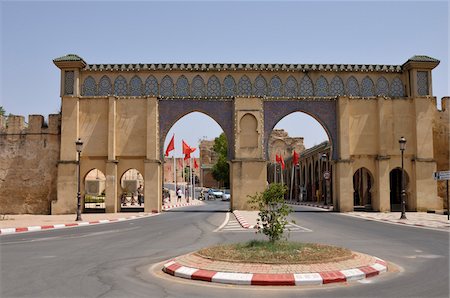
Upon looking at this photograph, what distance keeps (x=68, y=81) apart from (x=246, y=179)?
494 inches

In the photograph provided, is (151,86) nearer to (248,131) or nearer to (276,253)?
(248,131)

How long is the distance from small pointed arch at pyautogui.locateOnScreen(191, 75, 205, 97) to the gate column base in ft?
16.2

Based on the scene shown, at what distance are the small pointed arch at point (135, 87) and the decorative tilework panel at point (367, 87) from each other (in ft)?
46.6

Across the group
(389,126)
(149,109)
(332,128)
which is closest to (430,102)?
(389,126)

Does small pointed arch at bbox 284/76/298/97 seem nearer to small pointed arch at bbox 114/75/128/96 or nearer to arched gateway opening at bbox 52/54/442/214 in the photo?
arched gateway opening at bbox 52/54/442/214

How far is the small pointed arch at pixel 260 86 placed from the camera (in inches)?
1220

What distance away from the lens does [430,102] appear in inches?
1198

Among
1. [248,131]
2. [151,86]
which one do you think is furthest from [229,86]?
[151,86]

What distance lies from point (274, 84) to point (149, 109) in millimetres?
8087

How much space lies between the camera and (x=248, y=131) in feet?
101

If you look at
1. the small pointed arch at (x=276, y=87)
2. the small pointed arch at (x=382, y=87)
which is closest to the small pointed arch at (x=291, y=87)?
the small pointed arch at (x=276, y=87)

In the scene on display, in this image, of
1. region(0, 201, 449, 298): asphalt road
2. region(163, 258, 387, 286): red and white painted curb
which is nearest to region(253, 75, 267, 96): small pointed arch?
region(0, 201, 449, 298): asphalt road

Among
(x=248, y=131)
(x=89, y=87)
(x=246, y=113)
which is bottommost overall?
(x=248, y=131)

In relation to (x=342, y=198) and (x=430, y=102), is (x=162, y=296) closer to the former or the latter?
(x=342, y=198)
